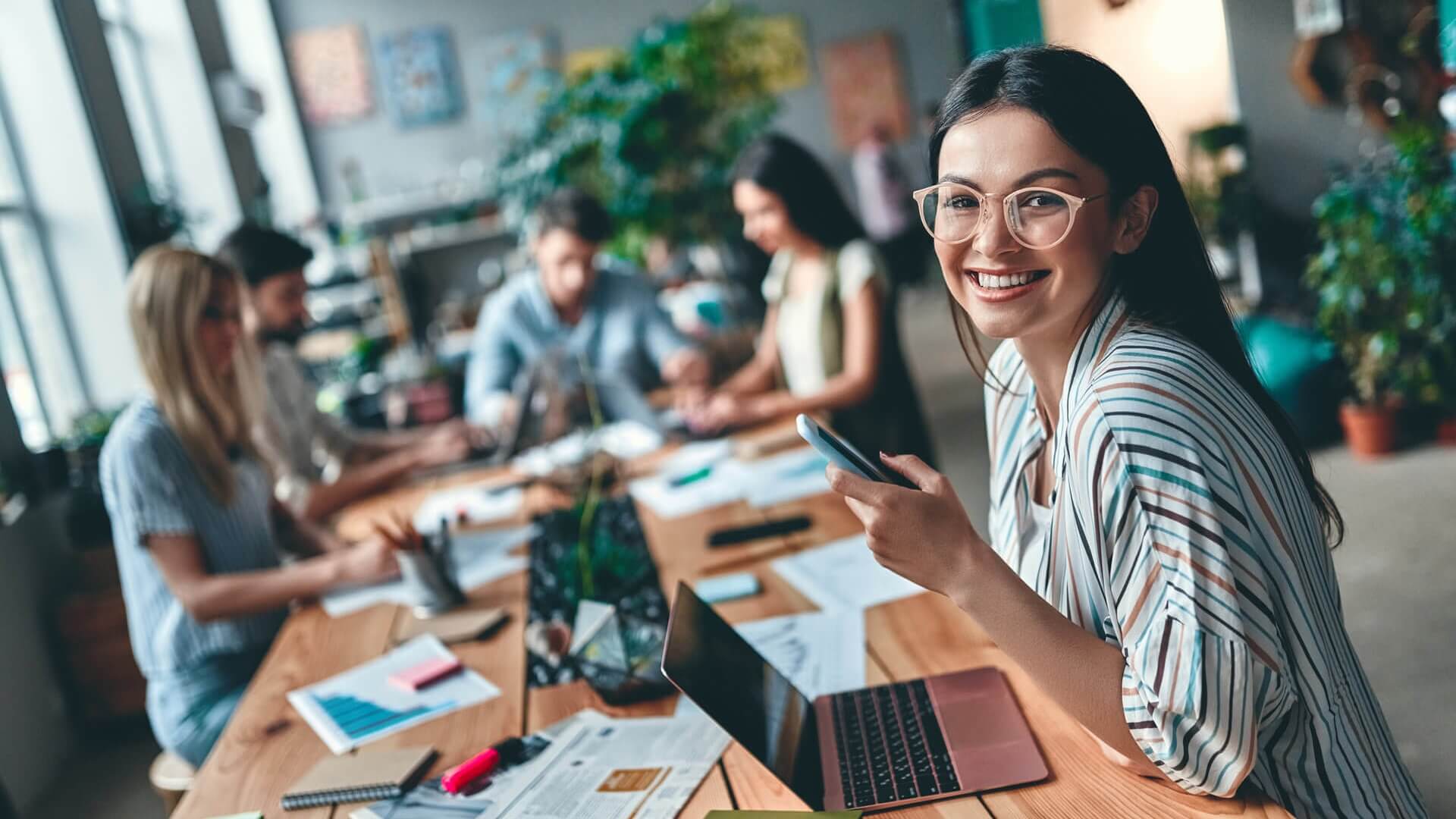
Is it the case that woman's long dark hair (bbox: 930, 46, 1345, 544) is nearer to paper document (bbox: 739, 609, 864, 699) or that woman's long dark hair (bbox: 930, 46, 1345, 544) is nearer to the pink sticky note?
paper document (bbox: 739, 609, 864, 699)

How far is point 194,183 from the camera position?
5.79m

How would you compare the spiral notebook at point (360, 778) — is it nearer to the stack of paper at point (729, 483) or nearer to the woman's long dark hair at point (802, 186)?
the stack of paper at point (729, 483)

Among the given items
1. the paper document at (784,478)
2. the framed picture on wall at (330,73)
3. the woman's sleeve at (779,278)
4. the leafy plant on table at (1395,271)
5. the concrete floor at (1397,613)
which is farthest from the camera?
the framed picture on wall at (330,73)

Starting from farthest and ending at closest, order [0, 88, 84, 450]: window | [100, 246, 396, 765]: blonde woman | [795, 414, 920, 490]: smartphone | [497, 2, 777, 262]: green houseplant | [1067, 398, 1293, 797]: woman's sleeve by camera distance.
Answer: [497, 2, 777, 262]: green houseplant, [0, 88, 84, 450]: window, [100, 246, 396, 765]: blonde woman, [795, 414, 920, 490]: smartphone, [1067, 398, 1293, 797]: woman's sleeve

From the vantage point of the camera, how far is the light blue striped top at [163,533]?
195cm

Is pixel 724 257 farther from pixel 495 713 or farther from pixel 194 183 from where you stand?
pixel 495 713

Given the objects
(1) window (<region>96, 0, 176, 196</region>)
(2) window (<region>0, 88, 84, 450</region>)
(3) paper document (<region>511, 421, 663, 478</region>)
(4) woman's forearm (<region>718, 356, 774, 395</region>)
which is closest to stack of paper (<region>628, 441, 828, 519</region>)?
(3) paper document (<region>511, 421, 663, 478</region>)

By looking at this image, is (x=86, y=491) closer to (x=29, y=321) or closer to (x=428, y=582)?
(x=29, y=321)

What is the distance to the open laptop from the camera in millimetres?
1056

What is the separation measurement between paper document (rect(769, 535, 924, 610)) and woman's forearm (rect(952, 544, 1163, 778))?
20.0 inches

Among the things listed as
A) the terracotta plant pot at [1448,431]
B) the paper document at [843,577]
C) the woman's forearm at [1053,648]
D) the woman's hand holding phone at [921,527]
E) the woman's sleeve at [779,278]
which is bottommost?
the terracotta plant pot at [1448,431]

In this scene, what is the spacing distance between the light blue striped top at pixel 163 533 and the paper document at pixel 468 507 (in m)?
0.44

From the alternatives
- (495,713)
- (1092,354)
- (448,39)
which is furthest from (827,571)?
(448,39)

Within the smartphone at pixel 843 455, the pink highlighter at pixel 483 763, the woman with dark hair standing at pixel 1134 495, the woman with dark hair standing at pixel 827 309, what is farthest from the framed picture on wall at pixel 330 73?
the smartphone at pixel 843 455
